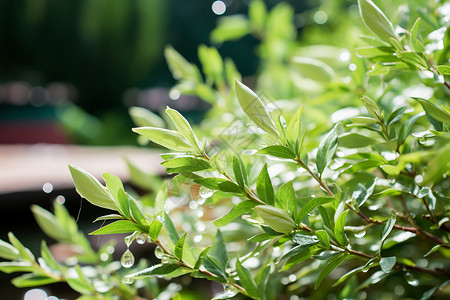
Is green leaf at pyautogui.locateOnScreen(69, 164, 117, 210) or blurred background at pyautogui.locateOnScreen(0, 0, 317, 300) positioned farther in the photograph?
blurred background at pyautogui.locateOnScreen(0, 0, 317, 300)

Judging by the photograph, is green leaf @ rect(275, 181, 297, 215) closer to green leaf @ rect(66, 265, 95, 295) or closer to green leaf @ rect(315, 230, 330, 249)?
green leaf @ rect(315, 230, 330, 249)

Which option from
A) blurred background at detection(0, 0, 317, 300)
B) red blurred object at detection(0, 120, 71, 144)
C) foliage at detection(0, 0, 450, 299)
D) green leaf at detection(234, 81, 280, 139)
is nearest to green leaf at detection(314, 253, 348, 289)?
foliage at detection(0, 0, 450, 299)

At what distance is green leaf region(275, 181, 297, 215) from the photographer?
0.32 metres

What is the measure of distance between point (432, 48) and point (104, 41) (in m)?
9.08

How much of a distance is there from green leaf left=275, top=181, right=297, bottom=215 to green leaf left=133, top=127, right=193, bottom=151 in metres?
0.07

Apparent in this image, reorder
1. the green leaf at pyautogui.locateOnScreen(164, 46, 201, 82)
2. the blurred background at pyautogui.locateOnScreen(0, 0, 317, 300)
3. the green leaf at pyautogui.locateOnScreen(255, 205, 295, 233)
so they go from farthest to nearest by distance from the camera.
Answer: the blurred background at pyautogui.locateOnScreen(0, 0, 317, 300)
the green leaf at pyautogui.locateOnScreen(164, 46, 201, 82)
the green leaf at pyautogui.locateOnScreen(255, 205, 295, 233)

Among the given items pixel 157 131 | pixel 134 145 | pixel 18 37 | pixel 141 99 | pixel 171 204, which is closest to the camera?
pixel 157 131

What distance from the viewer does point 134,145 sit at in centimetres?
621

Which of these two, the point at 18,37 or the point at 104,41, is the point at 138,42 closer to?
the point at 104,41

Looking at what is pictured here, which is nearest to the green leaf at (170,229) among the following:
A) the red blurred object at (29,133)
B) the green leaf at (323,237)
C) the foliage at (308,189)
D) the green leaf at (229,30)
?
the foliage at (308,189)

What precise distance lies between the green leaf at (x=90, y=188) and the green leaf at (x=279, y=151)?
11 centimetres

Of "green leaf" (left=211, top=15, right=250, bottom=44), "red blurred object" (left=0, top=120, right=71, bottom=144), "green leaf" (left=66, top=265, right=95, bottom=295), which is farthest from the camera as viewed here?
"red blurred object" (left=0, top=120, right=71, bottom=144)

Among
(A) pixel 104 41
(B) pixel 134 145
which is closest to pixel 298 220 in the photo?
(B) pixel 134 145

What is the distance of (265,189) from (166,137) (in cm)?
8
